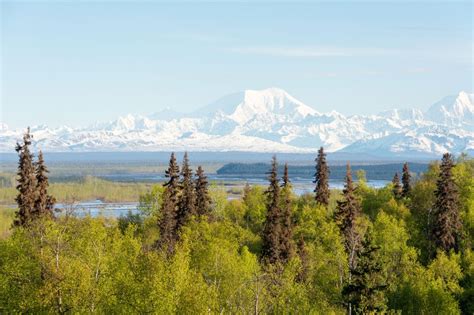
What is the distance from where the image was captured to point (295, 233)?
11700 cm

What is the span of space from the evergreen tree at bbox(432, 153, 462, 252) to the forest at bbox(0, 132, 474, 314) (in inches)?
6.4

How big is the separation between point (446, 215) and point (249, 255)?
30.2 metres

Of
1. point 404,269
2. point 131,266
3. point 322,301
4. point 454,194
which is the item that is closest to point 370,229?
point 404,269

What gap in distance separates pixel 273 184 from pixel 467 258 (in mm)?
30960

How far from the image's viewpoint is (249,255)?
92.8 meters

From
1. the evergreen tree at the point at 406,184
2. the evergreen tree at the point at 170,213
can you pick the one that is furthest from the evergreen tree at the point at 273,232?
the evergreen tree at the point at 406,184

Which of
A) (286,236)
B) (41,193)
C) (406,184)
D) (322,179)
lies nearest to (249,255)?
(286,236)

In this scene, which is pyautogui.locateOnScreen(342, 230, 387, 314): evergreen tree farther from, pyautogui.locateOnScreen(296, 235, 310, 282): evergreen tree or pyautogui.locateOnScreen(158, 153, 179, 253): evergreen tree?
pyautogui.locateOnScreen(158, 153, 179, 253): evergreen tree

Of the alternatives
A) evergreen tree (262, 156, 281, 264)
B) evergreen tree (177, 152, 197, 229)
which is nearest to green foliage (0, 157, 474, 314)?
evergreen tree (177, 152, 197, 229)

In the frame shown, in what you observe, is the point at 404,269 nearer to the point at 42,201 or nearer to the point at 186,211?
the point at 186,211

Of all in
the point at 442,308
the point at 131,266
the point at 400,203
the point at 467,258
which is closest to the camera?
the point at 131,266

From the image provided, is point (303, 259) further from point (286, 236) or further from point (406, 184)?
point (406, 184)

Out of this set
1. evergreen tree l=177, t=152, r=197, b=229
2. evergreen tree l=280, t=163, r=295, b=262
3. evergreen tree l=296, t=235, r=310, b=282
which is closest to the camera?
evergreen tree l=296, t=235, r=310, b=282

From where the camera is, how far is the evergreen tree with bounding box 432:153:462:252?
10106 cm
